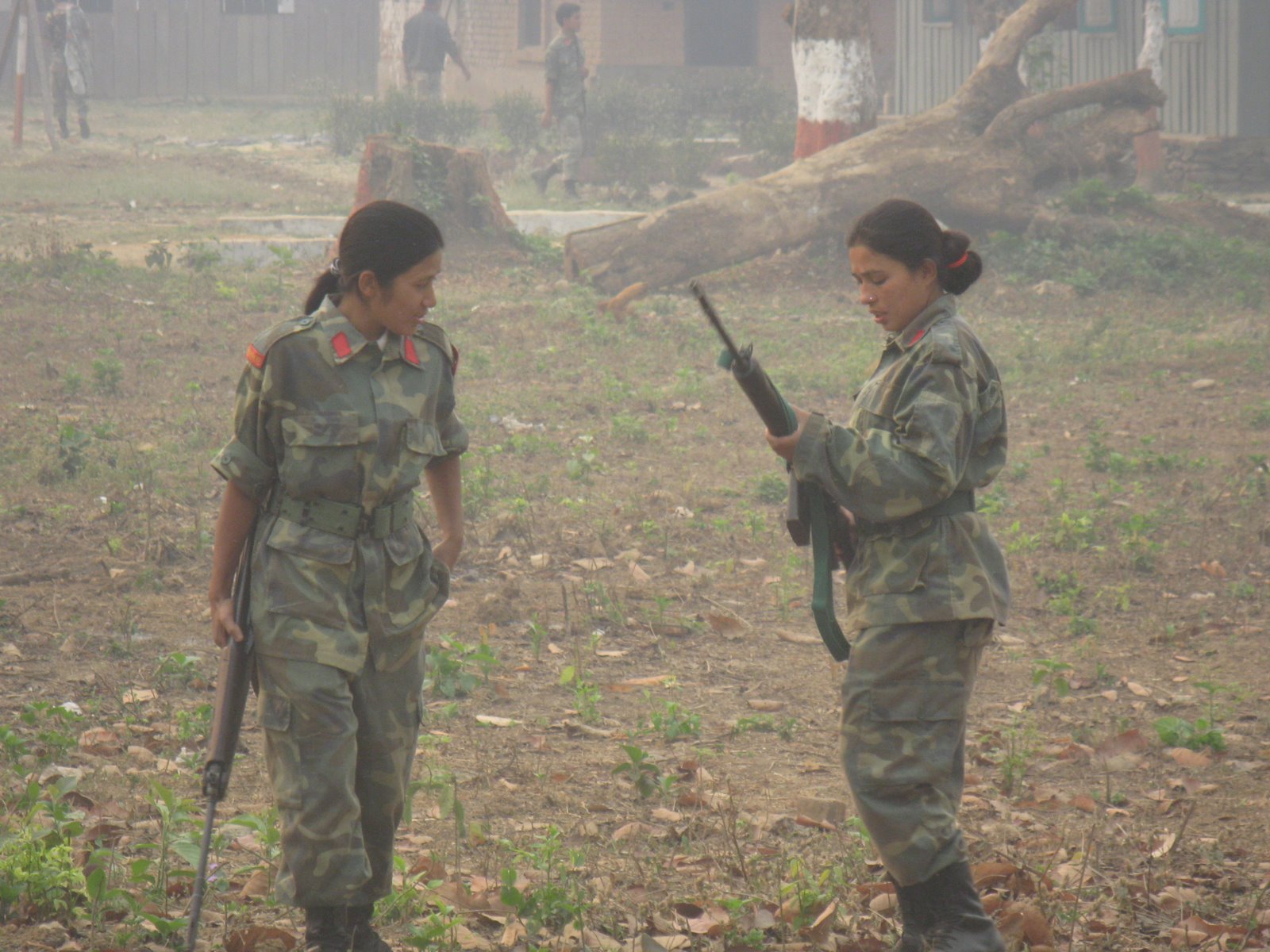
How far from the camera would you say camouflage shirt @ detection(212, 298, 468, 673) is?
2.71 m

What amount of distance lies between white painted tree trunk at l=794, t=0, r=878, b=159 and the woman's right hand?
482 inches

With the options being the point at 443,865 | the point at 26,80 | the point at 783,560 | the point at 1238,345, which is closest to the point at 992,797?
the point at 443,865

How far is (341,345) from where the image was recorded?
9.09ft

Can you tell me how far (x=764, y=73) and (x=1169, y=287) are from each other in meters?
14.1

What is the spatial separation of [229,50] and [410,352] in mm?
27344

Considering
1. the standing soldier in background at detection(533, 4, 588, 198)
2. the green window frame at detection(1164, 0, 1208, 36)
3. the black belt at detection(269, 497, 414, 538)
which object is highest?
the green window frame at detection(1164, 0, 1208, 36)

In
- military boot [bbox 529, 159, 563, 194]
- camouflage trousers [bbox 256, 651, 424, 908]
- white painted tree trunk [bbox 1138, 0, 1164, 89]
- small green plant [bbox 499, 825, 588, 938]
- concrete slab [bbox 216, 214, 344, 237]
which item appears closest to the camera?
camouflage trousers [bbox 256, 651, 424, 908]

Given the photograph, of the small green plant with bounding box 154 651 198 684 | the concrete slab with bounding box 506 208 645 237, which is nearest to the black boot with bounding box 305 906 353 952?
the small green plant with bounding box 154 651 198 684

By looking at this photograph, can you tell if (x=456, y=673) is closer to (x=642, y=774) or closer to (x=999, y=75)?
(x=642, y=774)

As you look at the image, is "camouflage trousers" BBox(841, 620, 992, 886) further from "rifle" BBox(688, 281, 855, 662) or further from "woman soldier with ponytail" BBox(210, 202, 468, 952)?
"woman soldier with ponytail" BBox(210, 202, 468, 952)

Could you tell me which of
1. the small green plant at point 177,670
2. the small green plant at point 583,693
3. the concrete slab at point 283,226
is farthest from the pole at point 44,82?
the small green plant at point 583,693

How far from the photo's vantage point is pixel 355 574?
278 centimetres

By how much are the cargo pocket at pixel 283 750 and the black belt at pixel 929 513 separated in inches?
49.0

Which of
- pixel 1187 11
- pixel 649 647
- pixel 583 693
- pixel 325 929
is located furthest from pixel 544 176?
pixel 325 929
